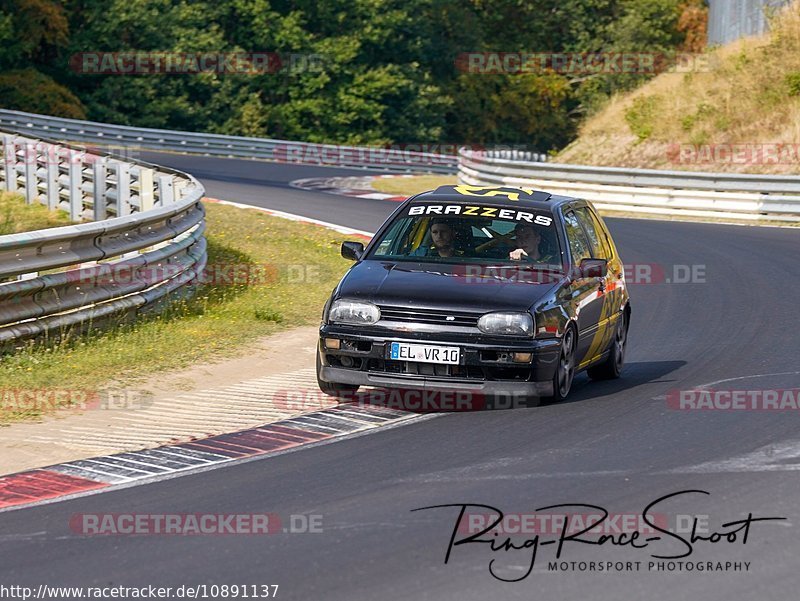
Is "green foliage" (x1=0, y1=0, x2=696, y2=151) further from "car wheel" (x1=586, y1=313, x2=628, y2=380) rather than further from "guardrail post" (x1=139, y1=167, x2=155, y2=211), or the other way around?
"car wheel" (x1=586, y1=313, x2=628, y2=380)

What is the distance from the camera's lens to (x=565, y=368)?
10.0 m

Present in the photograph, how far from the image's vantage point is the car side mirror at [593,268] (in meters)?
10.5

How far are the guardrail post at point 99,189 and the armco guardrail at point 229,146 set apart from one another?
21.0 meters

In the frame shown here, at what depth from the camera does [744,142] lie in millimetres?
32812

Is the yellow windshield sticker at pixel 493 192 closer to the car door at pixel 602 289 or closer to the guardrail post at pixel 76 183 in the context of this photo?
the car door at pixel 602 289

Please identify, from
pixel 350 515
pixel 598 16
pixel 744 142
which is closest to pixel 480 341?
pixel 350 515

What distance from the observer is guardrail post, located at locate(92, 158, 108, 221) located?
67.9ft

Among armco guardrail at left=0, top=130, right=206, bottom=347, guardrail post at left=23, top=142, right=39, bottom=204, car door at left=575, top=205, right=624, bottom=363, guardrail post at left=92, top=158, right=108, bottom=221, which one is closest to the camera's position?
car door at left=575, top=205, right=624, bottom=363

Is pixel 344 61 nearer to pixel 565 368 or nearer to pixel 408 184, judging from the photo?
pixel 408 184

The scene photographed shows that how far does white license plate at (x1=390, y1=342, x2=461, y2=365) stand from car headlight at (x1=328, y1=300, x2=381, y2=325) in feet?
1.01

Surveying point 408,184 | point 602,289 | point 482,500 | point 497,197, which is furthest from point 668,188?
point 482,500

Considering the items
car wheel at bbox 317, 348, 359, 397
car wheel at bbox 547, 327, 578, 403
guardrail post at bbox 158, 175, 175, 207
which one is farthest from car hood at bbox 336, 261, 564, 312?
guardrail post at bbox 158, 175, 175, 207

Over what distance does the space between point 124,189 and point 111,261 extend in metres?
5.65

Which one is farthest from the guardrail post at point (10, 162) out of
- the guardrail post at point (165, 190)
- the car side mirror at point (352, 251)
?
the car side mirror at point (352, 251)
